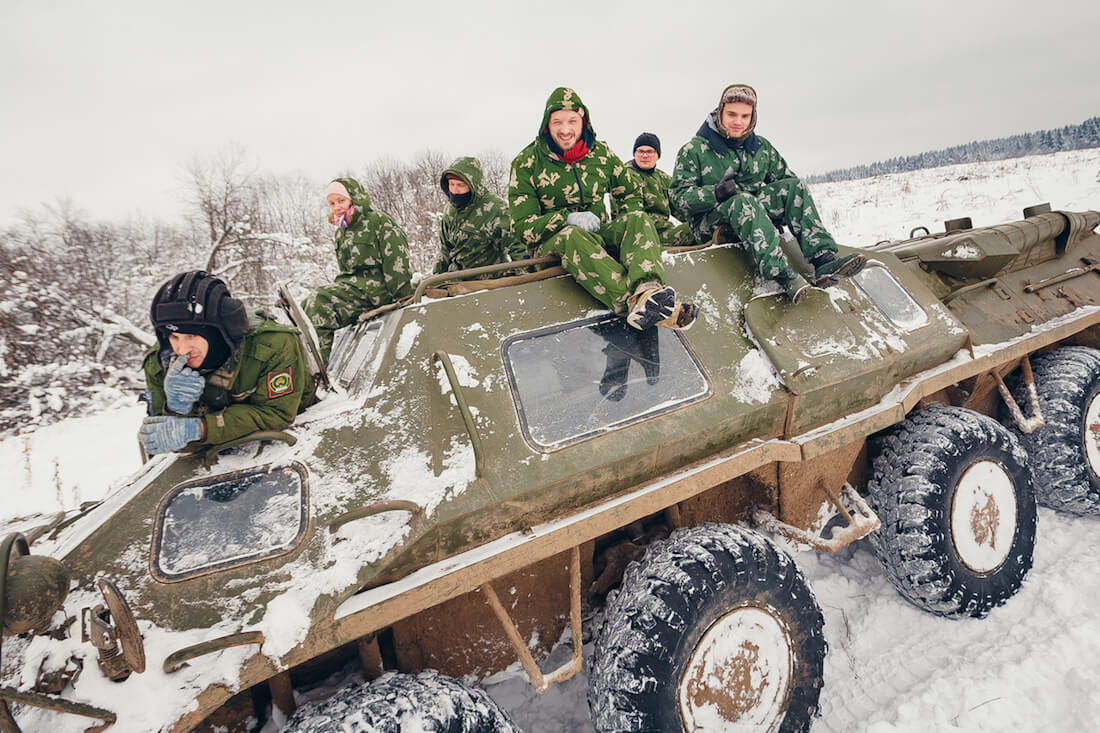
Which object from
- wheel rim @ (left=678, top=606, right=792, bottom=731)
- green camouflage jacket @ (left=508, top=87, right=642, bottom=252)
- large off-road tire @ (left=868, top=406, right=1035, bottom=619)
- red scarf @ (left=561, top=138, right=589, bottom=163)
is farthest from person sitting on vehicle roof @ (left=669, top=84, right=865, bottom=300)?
wheel rim @ (left=678, top=606, right=792, bottom=731)

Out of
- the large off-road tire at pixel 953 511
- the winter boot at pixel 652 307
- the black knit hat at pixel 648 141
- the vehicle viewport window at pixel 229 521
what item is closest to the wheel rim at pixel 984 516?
the large off-road tire at pixel 953 511

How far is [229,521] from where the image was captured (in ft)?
5.86

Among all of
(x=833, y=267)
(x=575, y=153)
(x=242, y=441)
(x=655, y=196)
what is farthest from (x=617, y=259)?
(x=655, y=196)

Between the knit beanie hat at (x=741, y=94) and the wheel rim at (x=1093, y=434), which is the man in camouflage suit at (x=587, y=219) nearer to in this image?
the knit beanie hat at (x=741, y=94)

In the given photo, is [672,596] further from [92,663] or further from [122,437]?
[122,437]

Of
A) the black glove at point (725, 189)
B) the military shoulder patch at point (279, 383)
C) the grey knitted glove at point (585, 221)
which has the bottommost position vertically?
the military shoulder patch at point (279, 383)

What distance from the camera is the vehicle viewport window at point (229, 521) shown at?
1704 mm

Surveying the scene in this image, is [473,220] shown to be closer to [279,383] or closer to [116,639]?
[279,383]

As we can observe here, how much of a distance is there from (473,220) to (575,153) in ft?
6.00

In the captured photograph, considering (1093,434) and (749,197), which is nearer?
(749,197)

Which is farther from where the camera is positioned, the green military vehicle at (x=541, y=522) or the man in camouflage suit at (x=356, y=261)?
the man in camouflage suit at (x=356, y=261)

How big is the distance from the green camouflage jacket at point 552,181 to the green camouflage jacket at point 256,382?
1489 mm

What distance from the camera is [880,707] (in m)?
2.51

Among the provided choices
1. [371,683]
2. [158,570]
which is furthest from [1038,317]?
[158,570]
